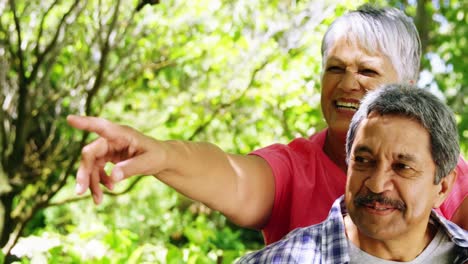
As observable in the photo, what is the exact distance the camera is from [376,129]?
6.34 ft

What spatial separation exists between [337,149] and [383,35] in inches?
15.7

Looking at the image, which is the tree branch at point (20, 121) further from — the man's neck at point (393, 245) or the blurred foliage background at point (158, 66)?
the man's neck at point (393, 245)

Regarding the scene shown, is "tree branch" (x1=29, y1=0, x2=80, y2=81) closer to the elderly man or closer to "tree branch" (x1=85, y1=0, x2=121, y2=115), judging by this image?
"tree branch" (x1=85, y1=0, x2=121, y2=115)

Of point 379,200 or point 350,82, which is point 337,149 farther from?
Result: point 379,200

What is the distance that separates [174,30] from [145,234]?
3934 millimetres

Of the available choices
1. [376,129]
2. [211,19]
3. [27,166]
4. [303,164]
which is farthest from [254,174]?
[27,166]

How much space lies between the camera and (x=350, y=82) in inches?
91.0

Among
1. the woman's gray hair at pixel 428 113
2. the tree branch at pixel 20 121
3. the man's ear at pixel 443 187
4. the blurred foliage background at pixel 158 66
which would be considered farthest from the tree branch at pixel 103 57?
the man's ear at pixel 443 187

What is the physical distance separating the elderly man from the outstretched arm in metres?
0.22

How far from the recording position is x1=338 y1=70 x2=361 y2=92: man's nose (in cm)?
231

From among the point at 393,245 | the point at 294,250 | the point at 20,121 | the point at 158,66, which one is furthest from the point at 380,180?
the point at 158,66

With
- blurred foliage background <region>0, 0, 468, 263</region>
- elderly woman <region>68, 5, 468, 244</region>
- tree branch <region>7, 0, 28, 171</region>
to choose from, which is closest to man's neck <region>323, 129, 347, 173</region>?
elderly woman <region>68, 5, 468, 244</region>

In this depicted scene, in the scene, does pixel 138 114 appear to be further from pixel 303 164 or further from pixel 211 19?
pixel 303 164

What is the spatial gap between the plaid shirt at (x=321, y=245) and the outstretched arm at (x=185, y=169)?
0.69 feet
